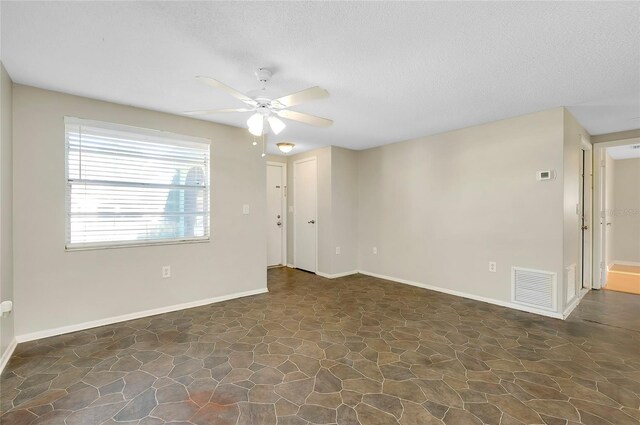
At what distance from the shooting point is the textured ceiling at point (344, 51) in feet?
5.56

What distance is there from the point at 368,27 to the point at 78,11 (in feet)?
5.58

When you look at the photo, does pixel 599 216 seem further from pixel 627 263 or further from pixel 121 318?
pixel 121 318

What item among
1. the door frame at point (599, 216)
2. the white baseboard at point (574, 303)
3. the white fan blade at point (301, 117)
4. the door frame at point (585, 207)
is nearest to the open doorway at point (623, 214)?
the door frame at point (599, 216)

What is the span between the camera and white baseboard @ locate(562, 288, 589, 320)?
11.0 feet

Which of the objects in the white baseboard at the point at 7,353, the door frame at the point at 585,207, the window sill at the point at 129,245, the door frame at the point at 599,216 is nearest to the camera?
the white baseboard at the point at 7,353

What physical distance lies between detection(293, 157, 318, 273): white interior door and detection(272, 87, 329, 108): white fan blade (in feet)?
10.8

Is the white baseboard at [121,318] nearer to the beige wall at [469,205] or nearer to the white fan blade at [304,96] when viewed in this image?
the beige wall at [469,205]

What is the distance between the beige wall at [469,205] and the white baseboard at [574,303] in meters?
0.17

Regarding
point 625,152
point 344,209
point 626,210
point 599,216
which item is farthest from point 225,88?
point 626,210

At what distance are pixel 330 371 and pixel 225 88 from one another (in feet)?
7.09

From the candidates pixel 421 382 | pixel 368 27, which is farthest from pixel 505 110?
pixel 421 382

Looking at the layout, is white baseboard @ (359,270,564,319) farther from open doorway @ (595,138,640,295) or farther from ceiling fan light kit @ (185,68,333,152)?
Result: open doorway @ (595,138,640,295)

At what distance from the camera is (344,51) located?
2.09m

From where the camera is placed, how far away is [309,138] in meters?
4.67
